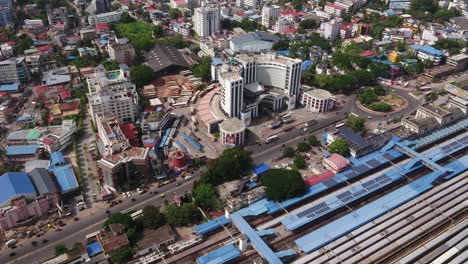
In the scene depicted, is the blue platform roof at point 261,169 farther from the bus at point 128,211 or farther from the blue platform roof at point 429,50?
the blue platform roof at point 429,50

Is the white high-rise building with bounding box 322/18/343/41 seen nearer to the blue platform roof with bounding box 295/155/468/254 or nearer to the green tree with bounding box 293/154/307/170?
the green tree with bounding box 293/154/307/170

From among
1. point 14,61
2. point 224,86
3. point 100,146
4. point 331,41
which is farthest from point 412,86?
point 14,61

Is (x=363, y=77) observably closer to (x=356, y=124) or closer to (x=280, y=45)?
(x=356, y=124)


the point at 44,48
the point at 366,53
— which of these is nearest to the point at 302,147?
the point at 366,53

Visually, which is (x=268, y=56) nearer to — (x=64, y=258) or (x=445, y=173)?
(x=445, y=173)

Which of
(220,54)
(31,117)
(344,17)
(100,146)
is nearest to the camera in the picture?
(100,146)
